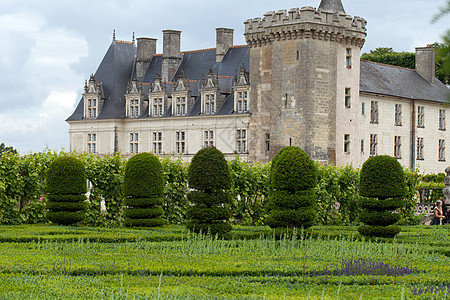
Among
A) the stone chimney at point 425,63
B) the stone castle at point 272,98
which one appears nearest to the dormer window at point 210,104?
the stone castle at point 272,98

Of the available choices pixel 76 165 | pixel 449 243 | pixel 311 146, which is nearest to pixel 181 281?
pixel 449 243

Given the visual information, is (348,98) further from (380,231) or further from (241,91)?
(380,231)

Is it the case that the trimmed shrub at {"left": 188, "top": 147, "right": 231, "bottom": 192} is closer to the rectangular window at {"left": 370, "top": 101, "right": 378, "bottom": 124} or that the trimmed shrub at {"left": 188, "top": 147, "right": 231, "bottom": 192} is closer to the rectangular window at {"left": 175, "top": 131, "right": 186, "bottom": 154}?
the rectangular window at {"left": 370, "top": 101, "right": 378, "bottom": 124}

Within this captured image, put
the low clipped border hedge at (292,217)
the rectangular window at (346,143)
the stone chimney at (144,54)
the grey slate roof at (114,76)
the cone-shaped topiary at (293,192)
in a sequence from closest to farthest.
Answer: the low clipped border hedge at (292,217) < the cone-shaped topiary at (293,192) < the rectangular window at (346,143) < the grey slate roof at (114,76) < the stone chimney at (144,54)

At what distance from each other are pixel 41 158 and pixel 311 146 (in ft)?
73.1

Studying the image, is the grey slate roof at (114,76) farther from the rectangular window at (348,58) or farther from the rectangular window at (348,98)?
the rectangular window at (348,58)

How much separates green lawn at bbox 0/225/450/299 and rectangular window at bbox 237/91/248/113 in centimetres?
3212

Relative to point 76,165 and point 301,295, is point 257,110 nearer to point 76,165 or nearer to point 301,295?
point 76,165

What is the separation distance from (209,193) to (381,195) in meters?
4.35

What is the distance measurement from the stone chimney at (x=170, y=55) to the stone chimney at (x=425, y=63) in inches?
663

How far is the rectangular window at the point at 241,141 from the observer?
50356 millimetres

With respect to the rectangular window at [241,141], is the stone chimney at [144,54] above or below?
above

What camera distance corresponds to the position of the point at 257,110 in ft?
161

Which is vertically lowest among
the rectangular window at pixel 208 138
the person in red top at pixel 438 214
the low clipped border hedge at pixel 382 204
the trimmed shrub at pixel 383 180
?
the person in red top at pixel 438 214
